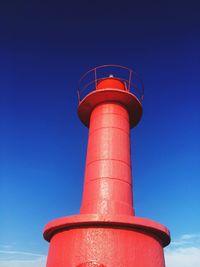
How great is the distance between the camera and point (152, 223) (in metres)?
4.76

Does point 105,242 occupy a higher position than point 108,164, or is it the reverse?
point 108,164

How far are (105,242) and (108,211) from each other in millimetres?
893

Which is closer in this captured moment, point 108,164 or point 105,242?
point 105,242

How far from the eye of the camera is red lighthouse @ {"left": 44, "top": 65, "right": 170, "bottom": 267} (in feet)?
14.5

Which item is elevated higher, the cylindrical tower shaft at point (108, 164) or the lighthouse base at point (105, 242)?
the cylindrical tower shaft at point (108, 164)

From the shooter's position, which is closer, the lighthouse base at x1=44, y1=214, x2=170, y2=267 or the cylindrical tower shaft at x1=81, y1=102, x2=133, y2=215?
the lighthouse base at x1=44, y1=214, x2=170, y2=267

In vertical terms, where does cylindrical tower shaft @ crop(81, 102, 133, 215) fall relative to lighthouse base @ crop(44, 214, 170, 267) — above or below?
above

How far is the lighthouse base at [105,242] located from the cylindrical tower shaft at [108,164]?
744 mm

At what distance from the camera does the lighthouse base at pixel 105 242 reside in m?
4.35

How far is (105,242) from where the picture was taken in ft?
14.5

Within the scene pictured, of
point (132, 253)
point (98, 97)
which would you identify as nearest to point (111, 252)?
point (132, 253)

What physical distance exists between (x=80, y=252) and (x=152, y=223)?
1328 millimetres

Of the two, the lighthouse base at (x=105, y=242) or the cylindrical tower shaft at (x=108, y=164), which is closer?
the lighthouse base at (x=105, y=242)

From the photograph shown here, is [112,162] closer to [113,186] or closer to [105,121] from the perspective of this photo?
[113,186]
